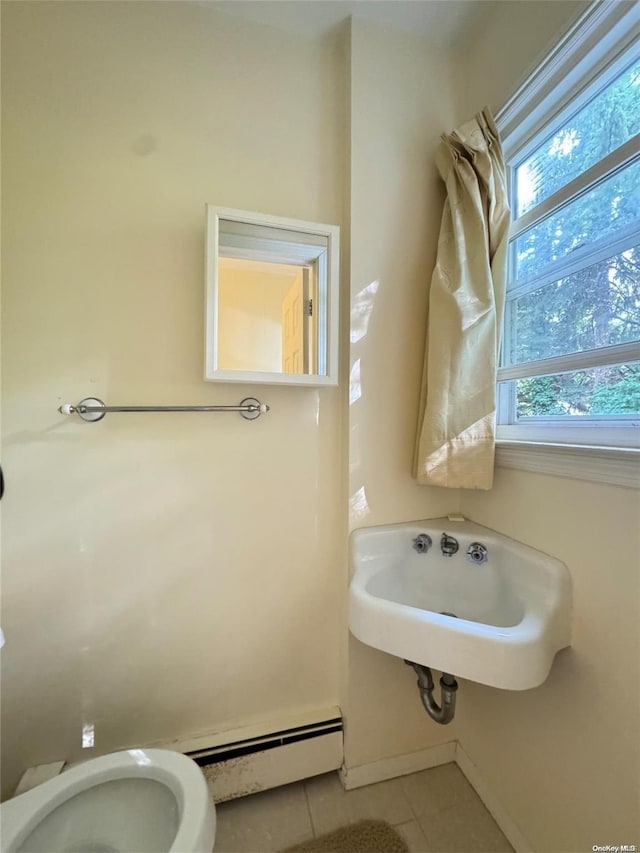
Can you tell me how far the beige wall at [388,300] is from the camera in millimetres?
1174

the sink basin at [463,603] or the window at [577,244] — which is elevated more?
the window at [577,244]

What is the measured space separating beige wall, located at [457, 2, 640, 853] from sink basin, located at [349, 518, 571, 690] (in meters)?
0.06

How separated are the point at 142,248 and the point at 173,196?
20 centimetres

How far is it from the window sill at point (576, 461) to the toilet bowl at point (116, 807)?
3.63ft

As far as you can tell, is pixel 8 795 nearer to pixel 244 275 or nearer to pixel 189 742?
pixel 189 742

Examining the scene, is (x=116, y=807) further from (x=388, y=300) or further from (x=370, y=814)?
(x=388, y=300)

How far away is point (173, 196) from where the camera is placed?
1.10m

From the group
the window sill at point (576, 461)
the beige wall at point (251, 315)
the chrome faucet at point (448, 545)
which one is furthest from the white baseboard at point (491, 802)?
the beige wall at point (251, 315)

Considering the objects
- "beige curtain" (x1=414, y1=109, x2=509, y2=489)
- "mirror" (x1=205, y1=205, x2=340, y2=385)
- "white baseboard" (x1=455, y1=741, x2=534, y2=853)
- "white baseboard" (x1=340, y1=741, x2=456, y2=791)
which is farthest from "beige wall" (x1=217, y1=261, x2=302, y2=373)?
"white baseboard" (x1=455, y1=741, x2=534, y2=853)

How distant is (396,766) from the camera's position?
1.22 meters

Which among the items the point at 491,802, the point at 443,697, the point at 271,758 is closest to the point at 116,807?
the point at 271,758

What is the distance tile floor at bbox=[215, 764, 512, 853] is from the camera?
1.02 m

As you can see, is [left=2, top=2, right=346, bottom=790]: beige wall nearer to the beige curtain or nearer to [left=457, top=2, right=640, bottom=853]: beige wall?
the beige curtain

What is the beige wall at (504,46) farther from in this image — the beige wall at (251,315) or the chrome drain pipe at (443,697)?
the chrome drain pipe at (443,697)
